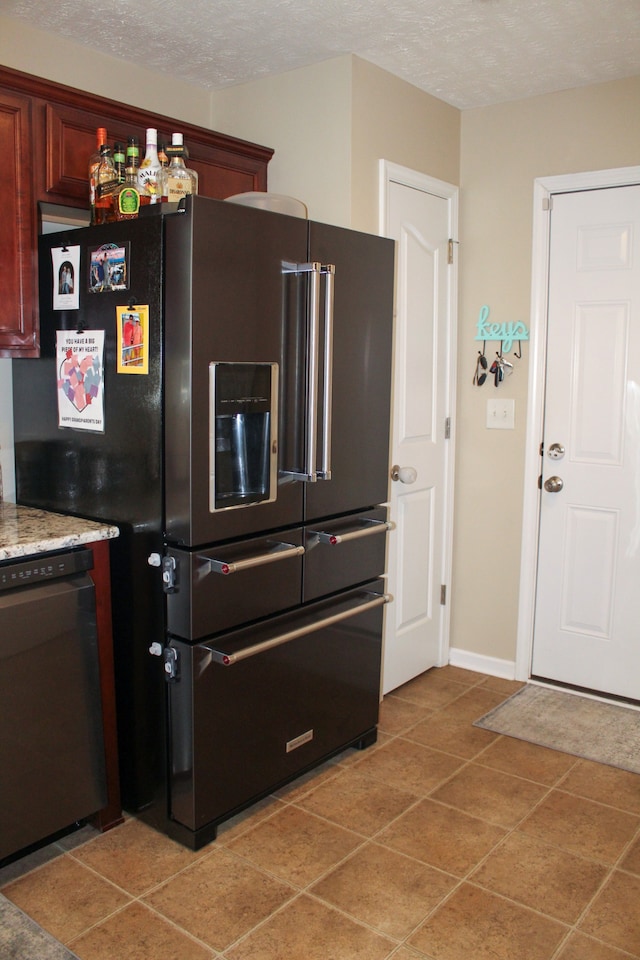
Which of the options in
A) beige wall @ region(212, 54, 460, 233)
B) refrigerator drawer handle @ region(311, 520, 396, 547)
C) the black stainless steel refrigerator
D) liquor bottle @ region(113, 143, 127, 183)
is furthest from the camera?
beige wall @ region(212, 54, 460, 233)

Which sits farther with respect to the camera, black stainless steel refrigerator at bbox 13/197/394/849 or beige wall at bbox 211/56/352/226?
beige wall at bbox 211/56/352/226

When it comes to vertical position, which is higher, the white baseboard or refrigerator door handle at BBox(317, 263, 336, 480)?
refrigerator door handle at BBox(317, 263, 336, 480)

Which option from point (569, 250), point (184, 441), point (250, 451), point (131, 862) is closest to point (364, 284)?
point (250, 451)

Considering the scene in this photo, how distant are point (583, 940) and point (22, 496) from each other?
6.85 feet

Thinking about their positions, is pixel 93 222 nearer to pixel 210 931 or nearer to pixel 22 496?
pixel 22 496

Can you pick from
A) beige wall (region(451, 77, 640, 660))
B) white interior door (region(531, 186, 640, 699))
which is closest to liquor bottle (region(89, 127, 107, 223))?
beige wall (region(451, 77, 640, 660))

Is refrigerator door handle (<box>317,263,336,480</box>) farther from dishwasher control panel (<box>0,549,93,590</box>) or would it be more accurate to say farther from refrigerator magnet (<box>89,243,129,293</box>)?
dishwasher control panel (<box>0,549,93,590</box>)

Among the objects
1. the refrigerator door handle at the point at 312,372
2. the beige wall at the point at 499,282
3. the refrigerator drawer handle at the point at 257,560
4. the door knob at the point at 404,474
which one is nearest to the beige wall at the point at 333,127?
the beige wall at the point at 499,282

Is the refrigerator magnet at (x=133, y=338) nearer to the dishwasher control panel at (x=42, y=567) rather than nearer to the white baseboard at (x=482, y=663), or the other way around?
the dishwasher control panel at (x=42, y=567)

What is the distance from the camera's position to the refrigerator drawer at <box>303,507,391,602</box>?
101 inches

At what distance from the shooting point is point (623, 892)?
2.17 metres

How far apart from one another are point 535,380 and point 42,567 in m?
2.20

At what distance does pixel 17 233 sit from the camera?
238 centimetres

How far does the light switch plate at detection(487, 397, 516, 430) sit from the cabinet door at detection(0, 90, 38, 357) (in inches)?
77.2
